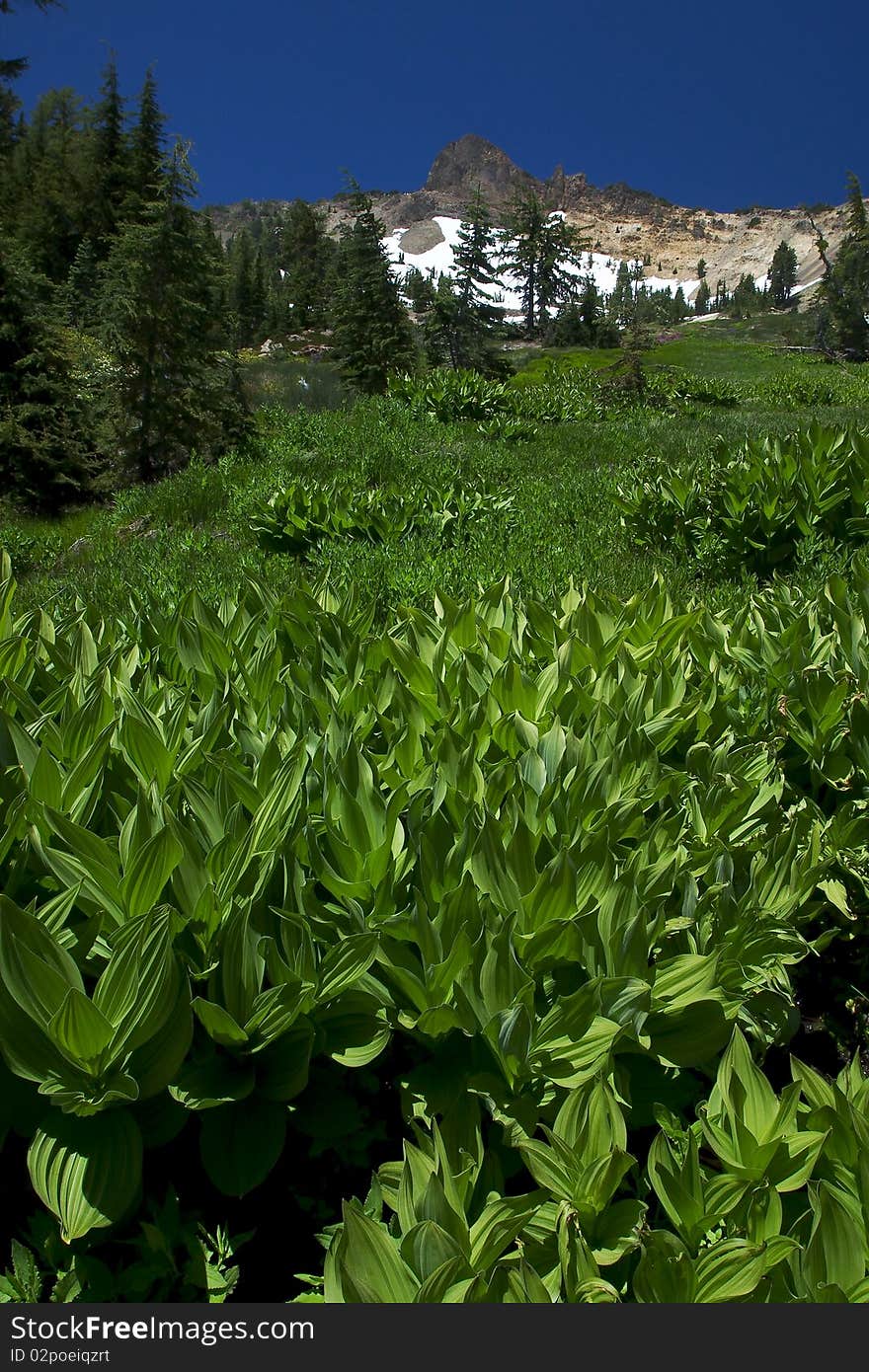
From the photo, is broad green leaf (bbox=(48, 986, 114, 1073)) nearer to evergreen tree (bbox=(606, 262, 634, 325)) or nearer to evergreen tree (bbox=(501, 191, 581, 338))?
evergreen tree (bbox=(501, 191, 581, 338))

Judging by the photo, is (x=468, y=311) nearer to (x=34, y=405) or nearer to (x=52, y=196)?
(x=34, y=405)

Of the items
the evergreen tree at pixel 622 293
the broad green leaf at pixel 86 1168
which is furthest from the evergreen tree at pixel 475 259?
the broad green leaf at pixel 86 1168

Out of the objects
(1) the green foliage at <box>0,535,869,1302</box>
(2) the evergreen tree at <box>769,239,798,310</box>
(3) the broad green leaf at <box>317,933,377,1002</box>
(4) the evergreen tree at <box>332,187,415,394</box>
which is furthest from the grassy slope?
(2) the evergreen tree at <box>769,239,798,310</box>

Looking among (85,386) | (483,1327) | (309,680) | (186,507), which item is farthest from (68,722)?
(85,386)

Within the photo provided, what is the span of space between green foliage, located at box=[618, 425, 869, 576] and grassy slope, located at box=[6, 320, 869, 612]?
0.98 ft

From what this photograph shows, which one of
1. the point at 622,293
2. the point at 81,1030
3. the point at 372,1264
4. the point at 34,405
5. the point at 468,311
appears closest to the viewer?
the point at 372,1264

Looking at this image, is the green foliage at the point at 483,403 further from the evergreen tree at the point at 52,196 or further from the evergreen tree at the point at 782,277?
the evergreen tree at the point at 782,277

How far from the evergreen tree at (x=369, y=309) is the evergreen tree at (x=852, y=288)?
23.9m

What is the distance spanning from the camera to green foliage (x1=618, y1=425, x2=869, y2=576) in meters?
5.19

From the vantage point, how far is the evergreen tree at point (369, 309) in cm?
2633

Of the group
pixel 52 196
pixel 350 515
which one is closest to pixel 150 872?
pixel 350 515

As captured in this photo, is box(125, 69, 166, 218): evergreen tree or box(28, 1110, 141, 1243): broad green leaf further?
box(125, 69, 166, 218): evergreen tree

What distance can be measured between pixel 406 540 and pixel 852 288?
48349 mm

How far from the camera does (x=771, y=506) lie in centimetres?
514
